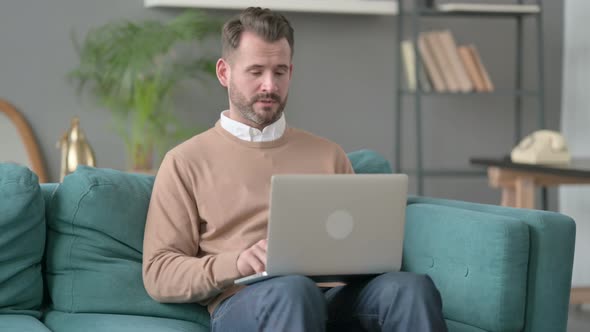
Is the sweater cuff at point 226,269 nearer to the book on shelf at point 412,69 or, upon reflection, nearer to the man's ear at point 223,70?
the man's ear at point 223,70

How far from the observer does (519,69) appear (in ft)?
14.9

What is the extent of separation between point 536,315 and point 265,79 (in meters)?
0.82

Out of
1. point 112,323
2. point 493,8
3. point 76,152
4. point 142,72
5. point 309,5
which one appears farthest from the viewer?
point 493,8

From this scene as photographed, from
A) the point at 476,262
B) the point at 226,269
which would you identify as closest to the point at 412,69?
the point at 476,262

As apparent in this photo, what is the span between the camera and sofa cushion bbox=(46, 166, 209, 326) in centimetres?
213

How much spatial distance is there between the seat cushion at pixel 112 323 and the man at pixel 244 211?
7cm

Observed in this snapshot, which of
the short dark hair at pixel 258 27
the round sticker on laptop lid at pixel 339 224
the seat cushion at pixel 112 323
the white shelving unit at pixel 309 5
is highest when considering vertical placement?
the white shelving unit at pixel 309 5

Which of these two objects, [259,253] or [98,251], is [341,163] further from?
[98,251]

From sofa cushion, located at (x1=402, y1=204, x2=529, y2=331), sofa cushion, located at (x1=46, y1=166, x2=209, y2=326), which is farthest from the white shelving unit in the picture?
sofa cushion, located at (x1=402, y1=204, x2=529, y2=331)

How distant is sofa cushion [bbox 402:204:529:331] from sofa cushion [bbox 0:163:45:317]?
3.00 ft

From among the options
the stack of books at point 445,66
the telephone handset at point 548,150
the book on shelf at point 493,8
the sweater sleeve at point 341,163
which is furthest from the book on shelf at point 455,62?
the sweater sleeve at point 341,163

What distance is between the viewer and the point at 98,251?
2158mm

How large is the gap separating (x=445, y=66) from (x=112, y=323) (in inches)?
104

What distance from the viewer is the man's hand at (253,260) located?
73.1 inches
